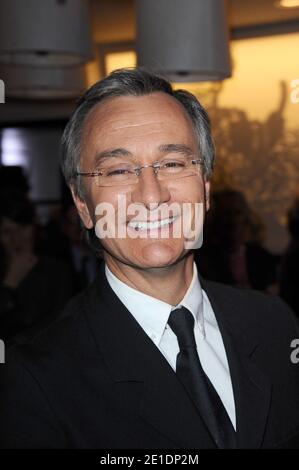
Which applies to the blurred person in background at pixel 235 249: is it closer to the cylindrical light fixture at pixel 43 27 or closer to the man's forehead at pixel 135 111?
the cylindrical light fixture at pixel 43 27

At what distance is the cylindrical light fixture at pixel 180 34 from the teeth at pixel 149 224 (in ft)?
6.50

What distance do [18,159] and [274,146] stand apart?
2476 millimetres

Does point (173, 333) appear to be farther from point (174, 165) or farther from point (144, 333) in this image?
point (174, 165)

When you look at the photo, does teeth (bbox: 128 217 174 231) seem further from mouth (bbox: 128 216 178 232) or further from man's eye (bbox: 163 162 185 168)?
man's eye (bbox: 163 162 185 168)

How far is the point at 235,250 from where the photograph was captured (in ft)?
12.6

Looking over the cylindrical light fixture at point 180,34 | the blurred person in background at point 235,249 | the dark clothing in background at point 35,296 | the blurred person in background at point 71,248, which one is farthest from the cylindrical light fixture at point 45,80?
the dark clothing in background at point 35,296

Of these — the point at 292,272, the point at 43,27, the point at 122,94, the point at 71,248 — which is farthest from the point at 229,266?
the point at 122,94

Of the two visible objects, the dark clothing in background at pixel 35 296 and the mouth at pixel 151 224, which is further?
the dark clothing in background at pixel 35 296

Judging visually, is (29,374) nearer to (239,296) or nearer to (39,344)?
(39,344)

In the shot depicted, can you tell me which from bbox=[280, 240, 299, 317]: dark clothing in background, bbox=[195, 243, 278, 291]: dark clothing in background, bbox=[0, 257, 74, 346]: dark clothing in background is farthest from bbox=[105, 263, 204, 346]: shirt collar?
bbox=[280, 240, 299, 317]: dark clothing in background

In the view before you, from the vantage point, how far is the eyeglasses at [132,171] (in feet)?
4.80

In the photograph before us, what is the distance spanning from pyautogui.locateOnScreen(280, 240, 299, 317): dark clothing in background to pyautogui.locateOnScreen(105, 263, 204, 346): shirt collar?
2073 millimetres

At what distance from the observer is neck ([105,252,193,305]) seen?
1.51 m

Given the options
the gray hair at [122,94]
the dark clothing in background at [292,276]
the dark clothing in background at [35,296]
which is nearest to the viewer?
the gray hair at [122,94]
